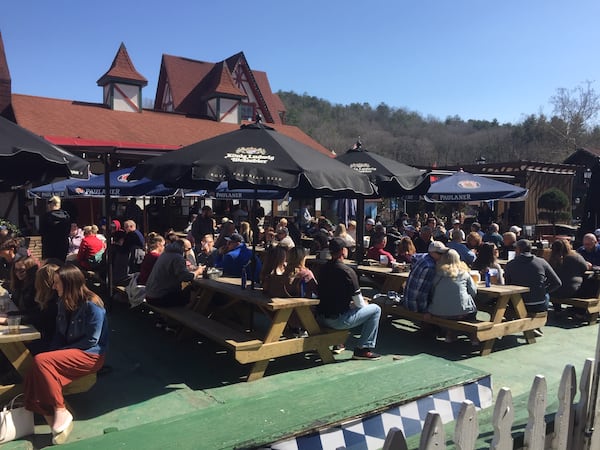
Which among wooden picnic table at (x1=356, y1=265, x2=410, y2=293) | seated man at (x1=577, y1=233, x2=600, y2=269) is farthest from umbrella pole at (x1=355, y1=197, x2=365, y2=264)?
seated man at (x1=577, y1=233, x2=600, y2=269)

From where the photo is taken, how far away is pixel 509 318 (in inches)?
265

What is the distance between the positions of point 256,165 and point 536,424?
308 centimetres

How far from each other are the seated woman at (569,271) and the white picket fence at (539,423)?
4924 mm

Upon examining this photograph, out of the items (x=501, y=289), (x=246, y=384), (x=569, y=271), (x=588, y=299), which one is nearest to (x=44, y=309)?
(x=246, y=384)

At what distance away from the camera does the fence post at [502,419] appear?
2332 millimetres

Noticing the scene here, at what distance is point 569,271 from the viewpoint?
738 centimetres

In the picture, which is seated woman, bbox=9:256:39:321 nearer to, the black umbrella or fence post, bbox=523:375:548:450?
fence post, bbox=523:375:548:450

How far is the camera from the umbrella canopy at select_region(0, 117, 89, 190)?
420 centimetres

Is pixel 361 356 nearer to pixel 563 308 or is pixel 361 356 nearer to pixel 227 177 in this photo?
pixel 227 177

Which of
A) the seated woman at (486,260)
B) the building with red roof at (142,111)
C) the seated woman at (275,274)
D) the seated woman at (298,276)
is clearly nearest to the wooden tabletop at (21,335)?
the seated woman at (275,274)

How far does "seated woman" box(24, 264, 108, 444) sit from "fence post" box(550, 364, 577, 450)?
10.6ft

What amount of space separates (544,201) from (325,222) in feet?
50.6

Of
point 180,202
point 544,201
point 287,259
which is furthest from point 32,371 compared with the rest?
point 544,201

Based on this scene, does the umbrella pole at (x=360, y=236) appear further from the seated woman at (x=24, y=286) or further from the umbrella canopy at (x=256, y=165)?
the seated woman at (x=24, y=286)
